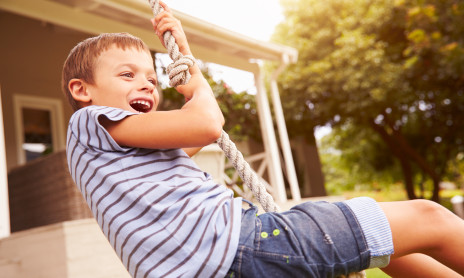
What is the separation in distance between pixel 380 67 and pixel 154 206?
12.8m

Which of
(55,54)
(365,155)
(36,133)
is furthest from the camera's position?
(365,155)

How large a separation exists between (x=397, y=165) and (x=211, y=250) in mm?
20521

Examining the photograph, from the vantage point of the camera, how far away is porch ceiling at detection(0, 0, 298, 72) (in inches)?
189

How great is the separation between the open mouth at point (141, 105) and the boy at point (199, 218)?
0.13 meters

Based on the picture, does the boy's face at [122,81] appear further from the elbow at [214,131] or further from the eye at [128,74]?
the elbow at [214,131]

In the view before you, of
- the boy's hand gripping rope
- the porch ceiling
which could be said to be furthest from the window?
the boy's hand gripping rope

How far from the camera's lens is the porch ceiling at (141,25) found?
15.7 feet

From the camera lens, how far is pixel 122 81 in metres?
1.44

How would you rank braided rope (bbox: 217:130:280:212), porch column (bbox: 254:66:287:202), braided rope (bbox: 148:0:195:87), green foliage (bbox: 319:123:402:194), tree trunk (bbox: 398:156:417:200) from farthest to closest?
→ green foliage (bbox: 319:123:402:194) < tree trunk (bbox: 398:156:417:200) < porch column (bbox: 254:66:287:202) < braided rope (bbox: 217:130:280:212) < braided rope (bbox: 148:0:195:87)

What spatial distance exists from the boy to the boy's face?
0.11m

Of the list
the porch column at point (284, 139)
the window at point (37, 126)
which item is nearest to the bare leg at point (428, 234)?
the porch column at point (284, 139)

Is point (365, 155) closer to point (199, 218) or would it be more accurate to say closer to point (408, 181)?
point (408, 181)

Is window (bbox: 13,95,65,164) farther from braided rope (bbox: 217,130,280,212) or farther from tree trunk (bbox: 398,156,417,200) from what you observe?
tree trunk (bbox: 398,156,417,200)

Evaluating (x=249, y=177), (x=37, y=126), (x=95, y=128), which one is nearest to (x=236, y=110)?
(x=37, y=126)
